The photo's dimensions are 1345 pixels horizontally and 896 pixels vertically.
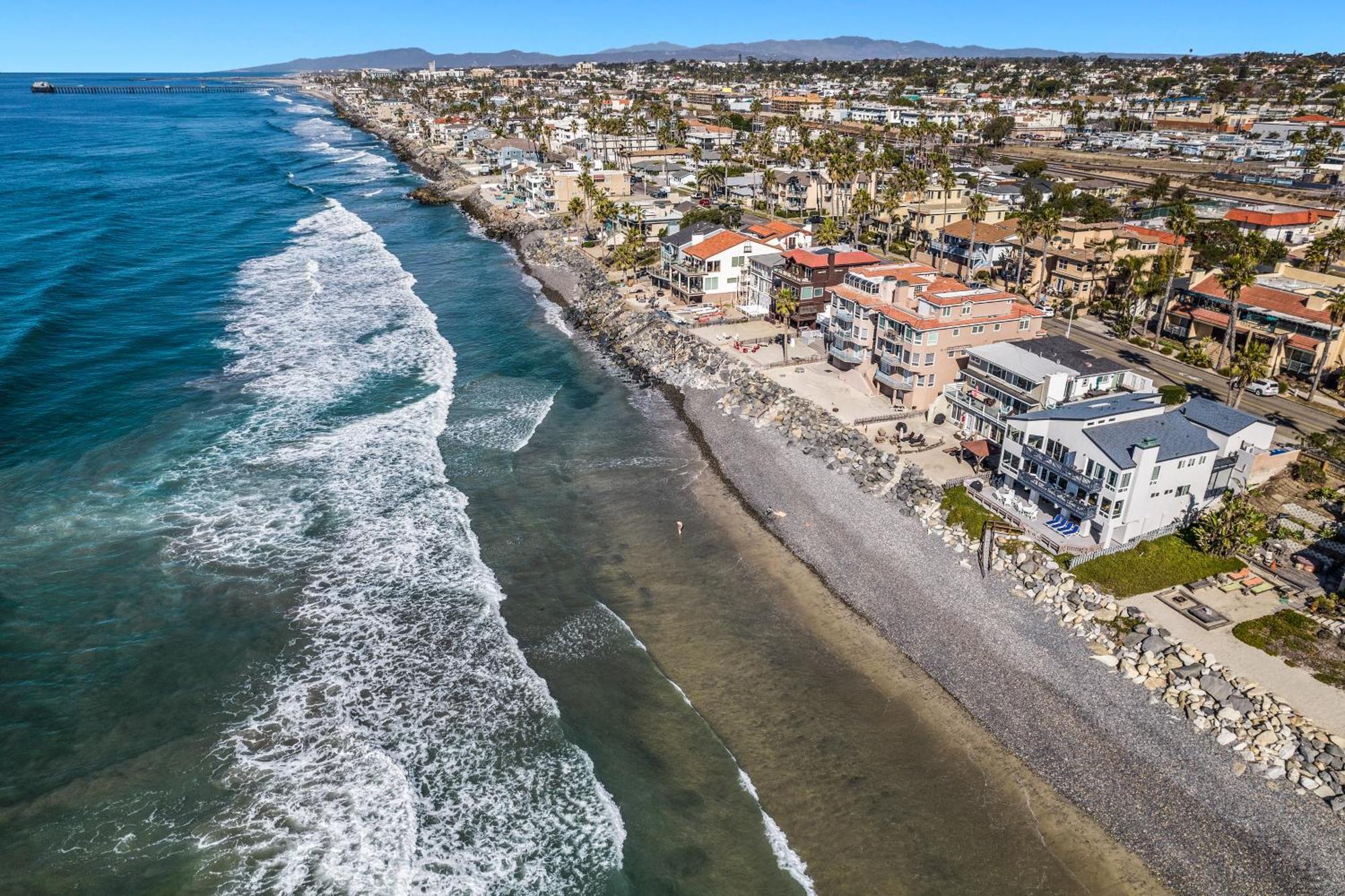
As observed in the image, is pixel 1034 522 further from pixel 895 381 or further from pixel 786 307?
pixel 786 307

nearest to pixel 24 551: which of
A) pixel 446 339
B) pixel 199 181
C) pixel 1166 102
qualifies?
pixel 446 339

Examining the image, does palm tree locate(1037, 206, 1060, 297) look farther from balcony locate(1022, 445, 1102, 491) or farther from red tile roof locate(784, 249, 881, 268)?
balcony locate(1022, 445, 1102, 491)

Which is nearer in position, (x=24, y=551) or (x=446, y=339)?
(x=24, y=551)

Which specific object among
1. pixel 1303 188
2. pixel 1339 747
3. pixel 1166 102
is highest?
pixel 1166 102

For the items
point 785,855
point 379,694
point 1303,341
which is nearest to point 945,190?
point 1303,341

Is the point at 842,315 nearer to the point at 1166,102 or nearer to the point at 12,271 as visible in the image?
the point at 12,271

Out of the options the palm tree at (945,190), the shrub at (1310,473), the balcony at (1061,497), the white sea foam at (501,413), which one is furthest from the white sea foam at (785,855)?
the palm tree at (945,190)
